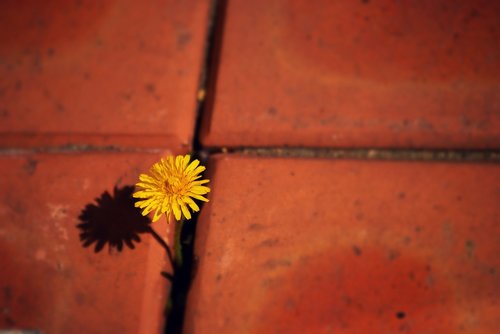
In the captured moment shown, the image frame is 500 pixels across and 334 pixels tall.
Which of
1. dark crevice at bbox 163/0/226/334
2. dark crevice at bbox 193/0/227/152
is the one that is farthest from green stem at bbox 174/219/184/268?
dark crevice at bbox 193/0/227/152

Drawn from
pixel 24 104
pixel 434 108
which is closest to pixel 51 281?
pixel 24 104

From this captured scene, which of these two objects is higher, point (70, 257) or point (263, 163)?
point (263, 163)

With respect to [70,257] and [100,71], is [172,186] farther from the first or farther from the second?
[100,71]

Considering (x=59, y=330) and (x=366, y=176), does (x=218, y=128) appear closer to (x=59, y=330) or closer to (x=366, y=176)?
(x=366, y=176)

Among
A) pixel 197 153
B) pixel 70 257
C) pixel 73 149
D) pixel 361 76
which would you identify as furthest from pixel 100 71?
pixel 361 76

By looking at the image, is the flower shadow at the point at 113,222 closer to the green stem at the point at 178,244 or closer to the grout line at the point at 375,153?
the green stem at the point at 178,244

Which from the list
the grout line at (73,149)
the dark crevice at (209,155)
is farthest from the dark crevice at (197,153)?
the grout line at (73,149)
